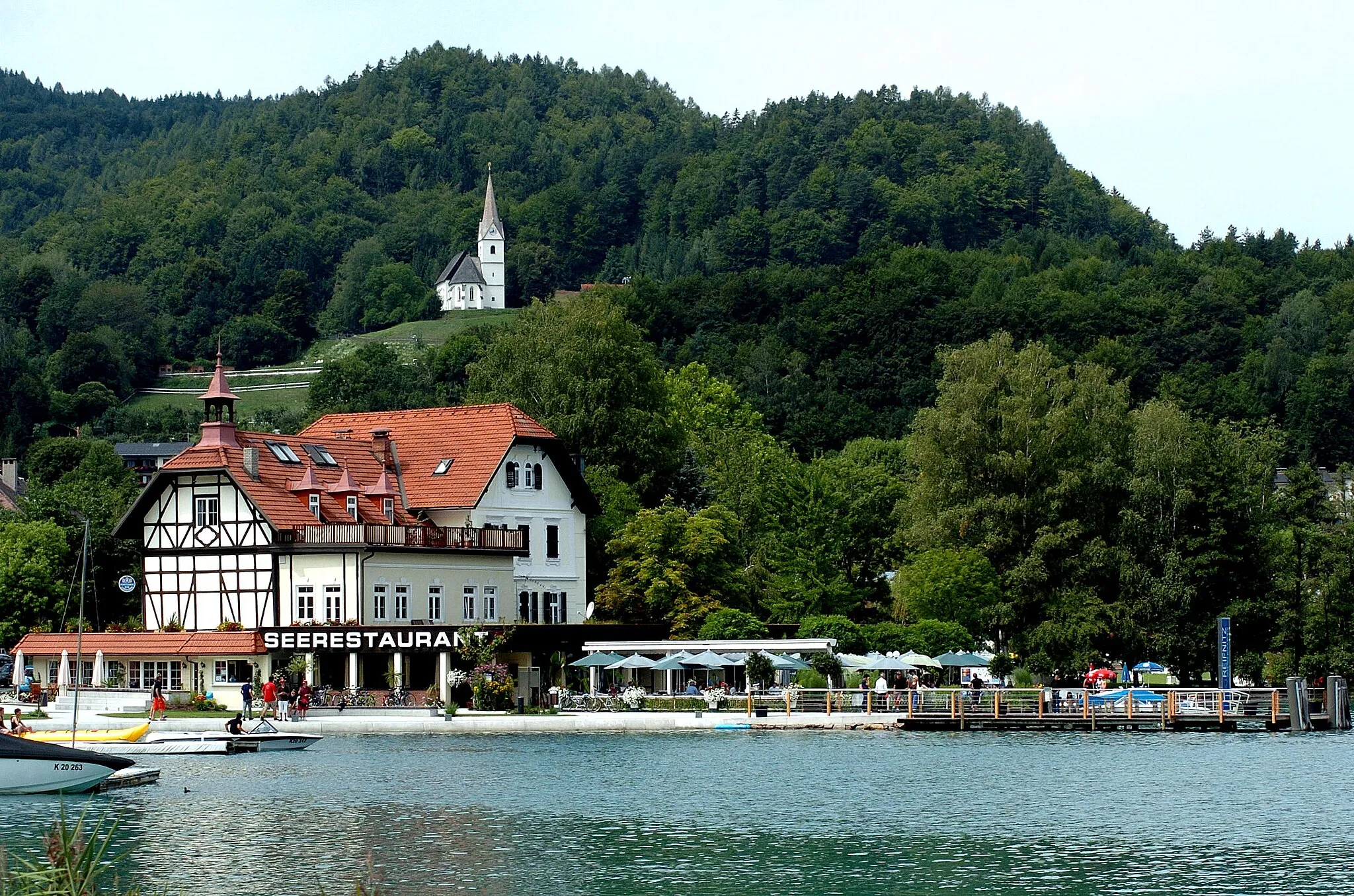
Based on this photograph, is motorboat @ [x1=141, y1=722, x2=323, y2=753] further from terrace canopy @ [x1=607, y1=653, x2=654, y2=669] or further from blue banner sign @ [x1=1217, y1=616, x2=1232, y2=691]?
blue banner sign @ [x1=1217, y1=616, x2=1232, y2=691]

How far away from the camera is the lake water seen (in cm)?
3347

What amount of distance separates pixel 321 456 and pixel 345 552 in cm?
624

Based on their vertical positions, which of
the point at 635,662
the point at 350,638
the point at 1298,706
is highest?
the point at 350,638

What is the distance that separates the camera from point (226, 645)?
6800 cm

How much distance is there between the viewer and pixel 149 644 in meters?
69.0

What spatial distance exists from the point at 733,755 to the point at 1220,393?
94302 millimetres

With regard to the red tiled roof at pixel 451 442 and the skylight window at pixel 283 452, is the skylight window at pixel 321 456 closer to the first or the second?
the skylight window at pixel 283 452

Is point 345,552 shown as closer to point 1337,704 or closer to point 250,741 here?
point 250,741

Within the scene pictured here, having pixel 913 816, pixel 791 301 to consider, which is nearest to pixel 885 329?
pixel 791 301

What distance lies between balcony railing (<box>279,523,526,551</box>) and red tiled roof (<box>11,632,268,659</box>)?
403cm

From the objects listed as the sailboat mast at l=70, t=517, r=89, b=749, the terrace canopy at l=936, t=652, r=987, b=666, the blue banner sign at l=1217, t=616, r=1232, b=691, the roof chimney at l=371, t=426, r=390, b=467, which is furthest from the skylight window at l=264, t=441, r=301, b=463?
the blue banner sign at l=1217, t=616, r=1232, b=691

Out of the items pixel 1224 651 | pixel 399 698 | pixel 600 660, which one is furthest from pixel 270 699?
pixel 1224 651

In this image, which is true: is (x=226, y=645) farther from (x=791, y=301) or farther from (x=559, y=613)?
(x=791, y=301)

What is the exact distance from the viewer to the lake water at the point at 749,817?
110ft
